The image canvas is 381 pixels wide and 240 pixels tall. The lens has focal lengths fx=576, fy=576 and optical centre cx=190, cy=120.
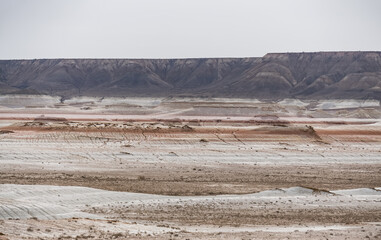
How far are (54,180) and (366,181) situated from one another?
14842 mm

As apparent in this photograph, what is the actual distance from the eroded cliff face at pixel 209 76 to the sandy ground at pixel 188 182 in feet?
281

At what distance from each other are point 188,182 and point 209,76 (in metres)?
131

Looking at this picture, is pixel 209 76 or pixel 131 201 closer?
pixel 131 201

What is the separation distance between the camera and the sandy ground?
16438mm

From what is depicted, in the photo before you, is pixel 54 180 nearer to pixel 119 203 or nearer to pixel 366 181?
pixel 119 203

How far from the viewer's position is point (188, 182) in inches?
1030

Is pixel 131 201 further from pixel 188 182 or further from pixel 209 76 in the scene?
pixel 209 76

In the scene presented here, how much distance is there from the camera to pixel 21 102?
110125 mm

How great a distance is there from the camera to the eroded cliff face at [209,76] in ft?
456

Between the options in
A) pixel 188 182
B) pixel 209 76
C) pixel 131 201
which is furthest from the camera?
pixel 209 76

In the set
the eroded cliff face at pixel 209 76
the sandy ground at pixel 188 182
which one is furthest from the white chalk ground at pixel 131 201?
the eroded cliff face at pixel 209 76

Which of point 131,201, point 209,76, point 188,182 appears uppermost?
point 209,76

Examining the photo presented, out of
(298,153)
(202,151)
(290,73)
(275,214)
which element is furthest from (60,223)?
(290,73)

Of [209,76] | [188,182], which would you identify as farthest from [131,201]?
[209,76]
